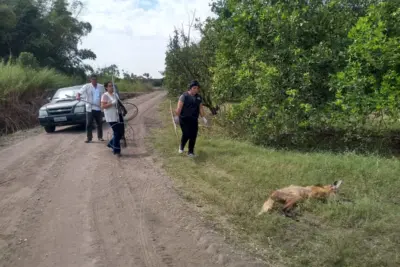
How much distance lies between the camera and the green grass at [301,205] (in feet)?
14.4

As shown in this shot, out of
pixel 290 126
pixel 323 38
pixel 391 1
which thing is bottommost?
pixel 290 126

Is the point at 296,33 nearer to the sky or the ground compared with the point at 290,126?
nearer to the sky

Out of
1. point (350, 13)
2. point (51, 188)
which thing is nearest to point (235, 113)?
point (350, 13)

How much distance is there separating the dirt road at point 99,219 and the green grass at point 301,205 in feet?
1.16

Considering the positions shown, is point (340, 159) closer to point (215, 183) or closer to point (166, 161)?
point (215, 183)

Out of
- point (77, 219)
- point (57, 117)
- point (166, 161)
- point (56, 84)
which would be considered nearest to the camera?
point (77, 219)

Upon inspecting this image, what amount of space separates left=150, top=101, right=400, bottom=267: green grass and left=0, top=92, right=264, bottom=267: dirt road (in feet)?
1.16

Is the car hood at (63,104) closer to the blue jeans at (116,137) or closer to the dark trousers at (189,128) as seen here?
the blue jeans at (116,137)

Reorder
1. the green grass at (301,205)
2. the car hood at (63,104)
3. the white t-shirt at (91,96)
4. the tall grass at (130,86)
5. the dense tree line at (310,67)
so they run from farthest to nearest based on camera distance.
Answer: the tall grass at (130,86), the car hood at (63,104), the white t-shirt at (91,96), the dense tree line at (310,67), the green grass at (301,205)

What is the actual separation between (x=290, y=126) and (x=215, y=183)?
333 centimetres

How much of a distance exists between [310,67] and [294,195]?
465 cm

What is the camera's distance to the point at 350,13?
32.9 feet

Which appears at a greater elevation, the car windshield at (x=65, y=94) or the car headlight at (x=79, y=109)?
the car windshield at (x=65, y=94)

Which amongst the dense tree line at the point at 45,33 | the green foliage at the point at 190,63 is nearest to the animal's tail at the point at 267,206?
the green foliage at the point at 190,63
